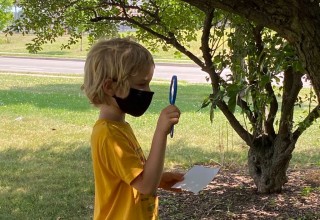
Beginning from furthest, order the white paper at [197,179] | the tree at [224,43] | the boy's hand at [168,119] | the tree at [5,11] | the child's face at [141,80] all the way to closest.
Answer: the tree at [5,11]
the tree at [224,43]
the white paper at [197,179]
the child's face at [141,80]
the boy's hand at [168,119]

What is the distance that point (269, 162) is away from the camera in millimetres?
5266

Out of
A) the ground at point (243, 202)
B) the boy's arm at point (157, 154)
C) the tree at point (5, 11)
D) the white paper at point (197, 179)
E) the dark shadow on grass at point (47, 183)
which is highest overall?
the tree at point (5, 11)

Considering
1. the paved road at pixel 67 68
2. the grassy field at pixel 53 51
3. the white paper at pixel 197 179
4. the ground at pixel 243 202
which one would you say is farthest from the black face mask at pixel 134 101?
the grassy field at pixel 53 51

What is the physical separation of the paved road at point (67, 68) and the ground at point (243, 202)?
1160 centimetres

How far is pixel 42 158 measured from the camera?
747 cm

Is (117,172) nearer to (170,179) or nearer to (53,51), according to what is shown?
(170,179)

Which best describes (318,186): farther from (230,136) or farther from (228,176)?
(230,136)

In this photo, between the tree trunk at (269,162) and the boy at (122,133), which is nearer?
the boy at (122,133)

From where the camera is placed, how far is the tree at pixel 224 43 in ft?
15.6

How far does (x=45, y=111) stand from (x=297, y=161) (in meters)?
5.39

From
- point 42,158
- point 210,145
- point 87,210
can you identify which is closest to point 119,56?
point 87,210

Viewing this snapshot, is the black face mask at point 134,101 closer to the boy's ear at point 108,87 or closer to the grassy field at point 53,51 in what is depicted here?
the boy's ear at point 108,87

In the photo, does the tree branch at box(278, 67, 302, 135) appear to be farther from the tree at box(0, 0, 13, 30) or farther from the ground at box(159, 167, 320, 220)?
the tree at box(0, 0, 13, 30)

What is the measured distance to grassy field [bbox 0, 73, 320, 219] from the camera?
556 centimetres
